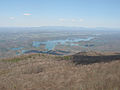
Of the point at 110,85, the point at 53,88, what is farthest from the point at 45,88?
the point at 110,85

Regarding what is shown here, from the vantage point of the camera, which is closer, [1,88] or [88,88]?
[88,88]

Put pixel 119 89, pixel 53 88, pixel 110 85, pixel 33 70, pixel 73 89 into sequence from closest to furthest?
pixel 119 89
pixel 110 85
pixel 73 89
pixel 53 88
pixel 33 70

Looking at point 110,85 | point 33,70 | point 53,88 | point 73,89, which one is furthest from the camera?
point 33,70

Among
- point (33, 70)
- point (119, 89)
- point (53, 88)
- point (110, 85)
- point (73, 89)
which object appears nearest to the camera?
point (119, 89)

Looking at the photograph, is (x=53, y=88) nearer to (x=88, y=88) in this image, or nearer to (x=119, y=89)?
(x=88, y=88)

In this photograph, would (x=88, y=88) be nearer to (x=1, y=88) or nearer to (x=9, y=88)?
(x=9, y=88)

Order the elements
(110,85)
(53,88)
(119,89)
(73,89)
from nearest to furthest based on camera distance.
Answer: (119,89)
(110,85)
(73,89)
(53,88)

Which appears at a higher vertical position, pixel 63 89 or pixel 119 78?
pixel 119 78

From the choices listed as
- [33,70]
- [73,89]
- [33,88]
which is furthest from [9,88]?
[33,70]

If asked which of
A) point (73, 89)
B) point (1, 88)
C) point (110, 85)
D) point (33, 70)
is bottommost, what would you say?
point (33, 70)
